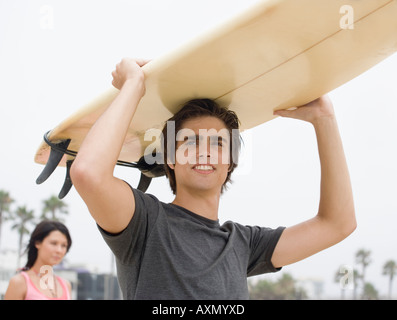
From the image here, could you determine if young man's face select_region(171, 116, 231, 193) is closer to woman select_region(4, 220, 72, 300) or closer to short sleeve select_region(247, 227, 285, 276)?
short sleeve select_region(247, 227, 285, 276)

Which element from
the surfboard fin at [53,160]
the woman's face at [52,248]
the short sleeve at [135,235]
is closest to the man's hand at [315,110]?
the short sleeve at [135,235]

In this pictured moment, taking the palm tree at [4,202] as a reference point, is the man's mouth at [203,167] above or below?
below

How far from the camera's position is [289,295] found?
57406mm

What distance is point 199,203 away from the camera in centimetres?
207

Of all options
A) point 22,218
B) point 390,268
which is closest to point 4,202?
point 22,218

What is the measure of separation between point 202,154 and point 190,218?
9.7 inches

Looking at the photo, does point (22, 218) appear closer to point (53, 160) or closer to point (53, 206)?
point (53, 206)

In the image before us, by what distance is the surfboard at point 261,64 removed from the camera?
5.61 ft

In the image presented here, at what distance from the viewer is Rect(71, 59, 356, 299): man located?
1725 mm

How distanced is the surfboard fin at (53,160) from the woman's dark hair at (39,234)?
181 centimetres

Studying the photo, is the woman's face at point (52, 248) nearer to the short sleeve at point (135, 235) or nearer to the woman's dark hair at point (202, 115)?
the woman's dark hair at point (202, 115)

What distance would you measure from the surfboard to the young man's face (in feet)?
0.49

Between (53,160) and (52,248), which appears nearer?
(53,160)

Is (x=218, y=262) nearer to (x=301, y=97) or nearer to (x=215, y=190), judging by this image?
(x=215, y=190)
